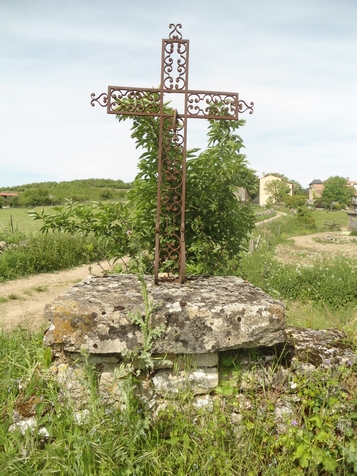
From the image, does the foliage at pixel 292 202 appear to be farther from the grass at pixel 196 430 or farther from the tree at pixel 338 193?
the grass at pixel 196 430

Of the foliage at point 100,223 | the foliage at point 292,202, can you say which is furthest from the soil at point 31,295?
the foliage at point 292,202

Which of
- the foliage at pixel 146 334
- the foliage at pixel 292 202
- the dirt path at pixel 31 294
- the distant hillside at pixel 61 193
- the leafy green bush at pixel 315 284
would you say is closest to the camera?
the foliage at pixel 146 334

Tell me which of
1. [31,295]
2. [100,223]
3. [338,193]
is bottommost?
[31,295]

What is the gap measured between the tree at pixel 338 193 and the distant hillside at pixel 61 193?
44822 mm

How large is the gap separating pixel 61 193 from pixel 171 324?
4501 cm

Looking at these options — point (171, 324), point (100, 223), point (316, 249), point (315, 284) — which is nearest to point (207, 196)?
point (100, 223)

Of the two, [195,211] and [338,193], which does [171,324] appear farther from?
[338,193]

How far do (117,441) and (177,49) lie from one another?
3.13 m

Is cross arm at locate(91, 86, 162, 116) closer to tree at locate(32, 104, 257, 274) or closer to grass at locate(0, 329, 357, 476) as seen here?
tree at locate(32, 104, 257, 274)

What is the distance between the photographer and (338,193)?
78.3m

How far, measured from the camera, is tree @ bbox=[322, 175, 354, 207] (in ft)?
253

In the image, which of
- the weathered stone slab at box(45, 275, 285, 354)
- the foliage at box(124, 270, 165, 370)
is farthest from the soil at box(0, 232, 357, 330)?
the foliage at box(124, 270, 165, 370)

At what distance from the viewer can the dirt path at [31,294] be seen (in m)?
7.16

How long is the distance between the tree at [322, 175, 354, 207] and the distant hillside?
44822 mm
